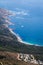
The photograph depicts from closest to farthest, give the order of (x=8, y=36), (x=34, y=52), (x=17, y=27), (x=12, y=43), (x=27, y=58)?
(x=27, y=58)
(x=34, y=52)
(x=12, y=43)
(x=8, y=36)
(x=17, y=27)

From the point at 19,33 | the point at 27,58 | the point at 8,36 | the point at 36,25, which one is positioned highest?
the point at 36,25

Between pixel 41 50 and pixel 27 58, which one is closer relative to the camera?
pixel 27 58

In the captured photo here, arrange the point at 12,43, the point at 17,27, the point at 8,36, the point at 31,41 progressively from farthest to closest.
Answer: the point at 17,27, the point at 31,41, the point at 8,36, the point at 12,43

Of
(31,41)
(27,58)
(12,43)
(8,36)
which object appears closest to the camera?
(27,58)

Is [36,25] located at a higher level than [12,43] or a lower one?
higher

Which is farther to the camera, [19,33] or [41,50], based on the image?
[19,33]

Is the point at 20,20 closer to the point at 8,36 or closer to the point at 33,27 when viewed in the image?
the point at 33,27

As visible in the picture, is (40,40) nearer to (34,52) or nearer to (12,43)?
(12,43)

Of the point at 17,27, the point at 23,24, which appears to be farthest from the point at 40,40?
the point at 23,24

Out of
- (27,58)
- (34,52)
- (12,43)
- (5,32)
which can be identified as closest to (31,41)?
(5,32)
